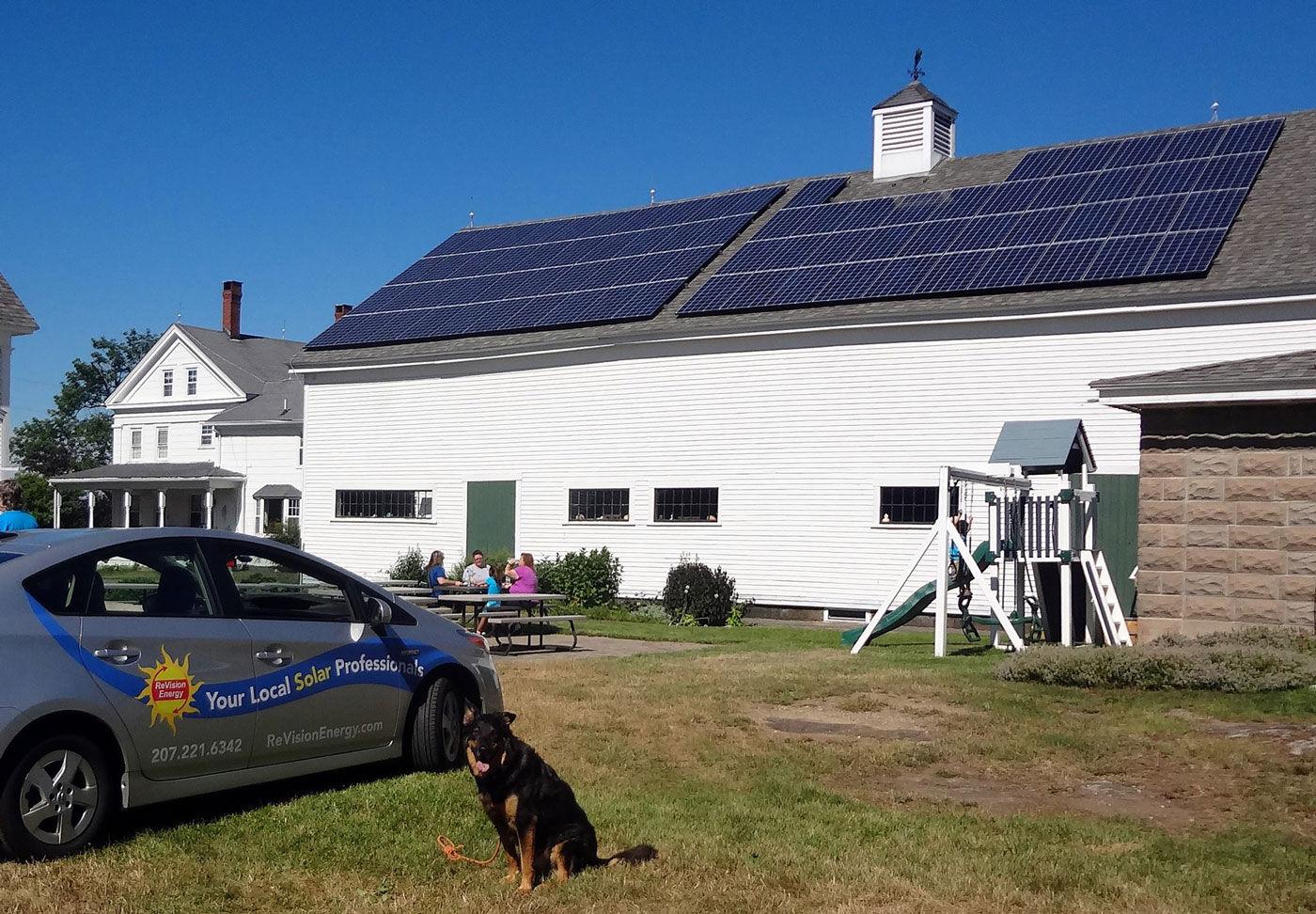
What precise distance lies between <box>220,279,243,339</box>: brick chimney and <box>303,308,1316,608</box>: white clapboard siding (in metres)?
30.4

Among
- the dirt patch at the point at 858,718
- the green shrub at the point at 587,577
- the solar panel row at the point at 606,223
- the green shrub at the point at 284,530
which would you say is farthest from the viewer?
the green shrub at the point at 284,530

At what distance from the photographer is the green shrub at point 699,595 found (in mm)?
24016

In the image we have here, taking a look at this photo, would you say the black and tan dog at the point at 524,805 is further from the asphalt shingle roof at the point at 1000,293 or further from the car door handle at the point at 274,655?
the asphalt shingle roof at the point at 1000,293

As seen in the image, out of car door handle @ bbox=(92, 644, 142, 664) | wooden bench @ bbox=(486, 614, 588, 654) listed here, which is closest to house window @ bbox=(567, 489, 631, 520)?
wooden bench @ bbox=(486, 614, 588, 654)

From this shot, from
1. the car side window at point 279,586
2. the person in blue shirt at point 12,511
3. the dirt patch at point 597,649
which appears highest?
the person in blue shirt at point 12,511

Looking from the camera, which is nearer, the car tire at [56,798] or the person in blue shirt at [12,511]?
the car tire at [56,798]

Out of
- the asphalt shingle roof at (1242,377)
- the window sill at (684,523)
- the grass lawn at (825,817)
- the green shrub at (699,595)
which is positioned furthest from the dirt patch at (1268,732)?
the window sill at (684,523)

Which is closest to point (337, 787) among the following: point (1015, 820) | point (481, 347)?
point (1015, 820)

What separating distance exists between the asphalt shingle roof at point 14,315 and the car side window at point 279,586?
84.7 ft

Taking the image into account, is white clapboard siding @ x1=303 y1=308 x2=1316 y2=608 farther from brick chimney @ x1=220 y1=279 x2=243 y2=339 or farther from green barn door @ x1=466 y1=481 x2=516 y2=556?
brick chimney @ x1=220 y1=279 x2=243 y2=339

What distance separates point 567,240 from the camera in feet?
106

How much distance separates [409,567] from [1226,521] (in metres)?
17.8

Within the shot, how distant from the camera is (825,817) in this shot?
26.3 feet

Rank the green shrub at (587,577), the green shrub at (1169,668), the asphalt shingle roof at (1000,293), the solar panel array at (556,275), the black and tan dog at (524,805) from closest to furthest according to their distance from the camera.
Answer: the black and tan dog at (524,805), the green shrub at (1169,668), the asphalt shingle roof at (1000,293), the green shrub at (587,577), the solar panel array at (556,275)
